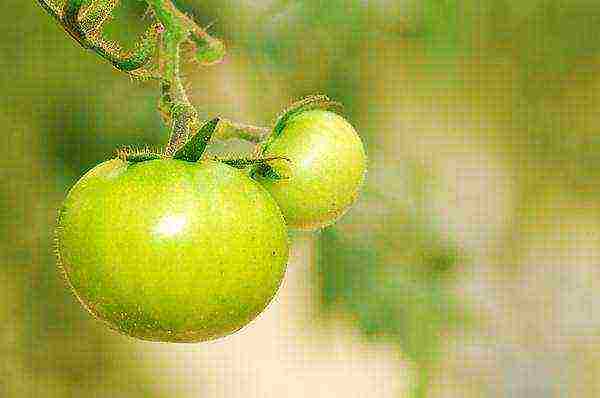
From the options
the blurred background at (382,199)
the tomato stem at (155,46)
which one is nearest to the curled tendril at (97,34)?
the tomato stem at (155,46)

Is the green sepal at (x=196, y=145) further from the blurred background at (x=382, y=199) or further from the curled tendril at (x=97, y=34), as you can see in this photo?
the blurred background at (x=382, y=199)

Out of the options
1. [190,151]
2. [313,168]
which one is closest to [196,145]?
[190,151]

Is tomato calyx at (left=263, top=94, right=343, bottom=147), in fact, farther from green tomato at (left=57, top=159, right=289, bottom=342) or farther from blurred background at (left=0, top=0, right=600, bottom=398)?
blurred background at (left=0, top=0, right=600, bottom=398)

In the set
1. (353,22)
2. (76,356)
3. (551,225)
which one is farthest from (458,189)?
(76,356)

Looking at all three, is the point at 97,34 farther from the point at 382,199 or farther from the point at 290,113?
the point at 382,199

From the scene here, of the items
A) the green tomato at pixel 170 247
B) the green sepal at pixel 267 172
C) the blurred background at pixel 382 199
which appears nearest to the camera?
the green tomato at pixel 170 247

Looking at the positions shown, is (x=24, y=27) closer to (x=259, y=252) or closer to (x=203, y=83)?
(x=203, y=83)
